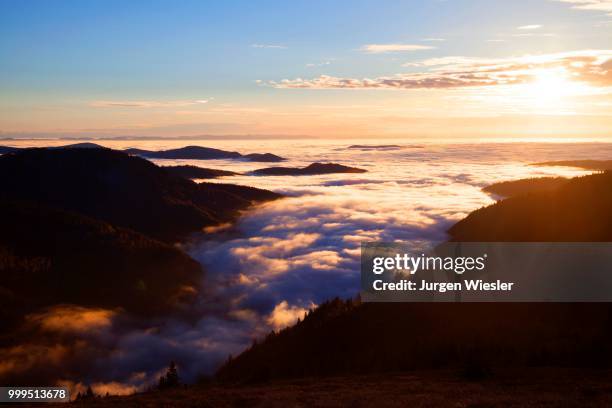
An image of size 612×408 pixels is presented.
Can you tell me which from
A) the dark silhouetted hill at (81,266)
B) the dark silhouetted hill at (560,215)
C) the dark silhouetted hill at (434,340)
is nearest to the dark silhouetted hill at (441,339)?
the dark silhouetted hill at (434,340)

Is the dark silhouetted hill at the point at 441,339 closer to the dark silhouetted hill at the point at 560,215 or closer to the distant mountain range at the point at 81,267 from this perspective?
the dark silhouetted hill at the point at 560,215

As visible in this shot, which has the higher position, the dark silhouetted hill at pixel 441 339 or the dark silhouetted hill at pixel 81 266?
the dark silhouetted hill at pixel 441 339

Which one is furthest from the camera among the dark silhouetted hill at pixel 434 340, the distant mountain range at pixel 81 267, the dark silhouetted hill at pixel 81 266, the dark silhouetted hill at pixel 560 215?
the dark silhouetted hill at pixel 81 266

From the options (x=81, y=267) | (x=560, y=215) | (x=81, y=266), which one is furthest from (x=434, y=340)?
(x=81, y=266)

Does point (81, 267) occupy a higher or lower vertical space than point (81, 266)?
lower

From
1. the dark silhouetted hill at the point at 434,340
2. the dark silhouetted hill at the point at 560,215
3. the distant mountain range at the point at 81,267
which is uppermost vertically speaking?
the dark silhouetted hill at the point at 560,215

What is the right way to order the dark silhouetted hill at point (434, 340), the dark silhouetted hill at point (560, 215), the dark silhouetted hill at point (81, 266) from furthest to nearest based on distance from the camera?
the dark silhouetted hill at point (81, 266), the dark silhouetted hill at point (560, 215), the dark silhouetted hill at point (434, 340)

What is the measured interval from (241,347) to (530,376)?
76935 mm

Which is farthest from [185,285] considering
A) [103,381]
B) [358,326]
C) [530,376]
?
[530,376]

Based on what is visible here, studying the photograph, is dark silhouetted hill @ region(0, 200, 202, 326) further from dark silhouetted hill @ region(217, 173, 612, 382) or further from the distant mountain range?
dark silhouetted hill @ region(217, 173, 612, 382)

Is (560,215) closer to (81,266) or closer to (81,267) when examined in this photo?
(81,267)

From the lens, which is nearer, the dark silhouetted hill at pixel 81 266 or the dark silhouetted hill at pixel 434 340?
the dark silhouetted hill at pixel 434 340

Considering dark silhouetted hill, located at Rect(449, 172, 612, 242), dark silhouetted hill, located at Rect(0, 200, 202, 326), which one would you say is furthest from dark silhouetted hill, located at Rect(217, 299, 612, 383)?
dark silhouetted hill, located at Rect(0, 200, 202, 326)

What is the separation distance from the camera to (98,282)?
4742 inches
